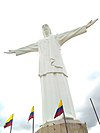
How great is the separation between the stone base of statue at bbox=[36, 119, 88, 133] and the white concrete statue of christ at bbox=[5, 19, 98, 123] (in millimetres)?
452

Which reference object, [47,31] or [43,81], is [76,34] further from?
[43,81]

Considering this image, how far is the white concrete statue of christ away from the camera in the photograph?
7004mm

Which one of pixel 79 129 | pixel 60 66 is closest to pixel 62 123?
pixel 79 129


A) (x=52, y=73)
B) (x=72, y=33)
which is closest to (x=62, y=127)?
(x=52, y=73)

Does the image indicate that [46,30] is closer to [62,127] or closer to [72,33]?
[72,33]

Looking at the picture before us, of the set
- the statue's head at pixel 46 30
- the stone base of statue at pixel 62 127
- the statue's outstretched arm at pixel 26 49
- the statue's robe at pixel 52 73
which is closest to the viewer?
the stone base of statue at pixel 62 127

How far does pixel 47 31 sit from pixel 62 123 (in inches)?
239

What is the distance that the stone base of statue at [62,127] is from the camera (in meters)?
5.70

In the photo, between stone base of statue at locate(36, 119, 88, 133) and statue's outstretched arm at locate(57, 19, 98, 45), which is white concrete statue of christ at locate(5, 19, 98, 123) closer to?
statue's outstretched arm at locate(57, 19, 98, 45)

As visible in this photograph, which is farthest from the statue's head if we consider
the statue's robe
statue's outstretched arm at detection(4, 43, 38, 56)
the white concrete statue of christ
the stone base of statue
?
the stone base of statue

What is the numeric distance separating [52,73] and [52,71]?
0.10m

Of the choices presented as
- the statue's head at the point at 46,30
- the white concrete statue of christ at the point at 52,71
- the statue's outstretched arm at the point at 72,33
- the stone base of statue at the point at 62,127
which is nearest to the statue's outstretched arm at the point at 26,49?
the white concrete statue of christ at the point at 52,71

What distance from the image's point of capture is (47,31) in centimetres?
1016

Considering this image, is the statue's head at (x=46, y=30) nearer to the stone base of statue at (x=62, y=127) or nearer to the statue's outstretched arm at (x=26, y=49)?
the statue's outstretched arm at (x=26, y=49)
